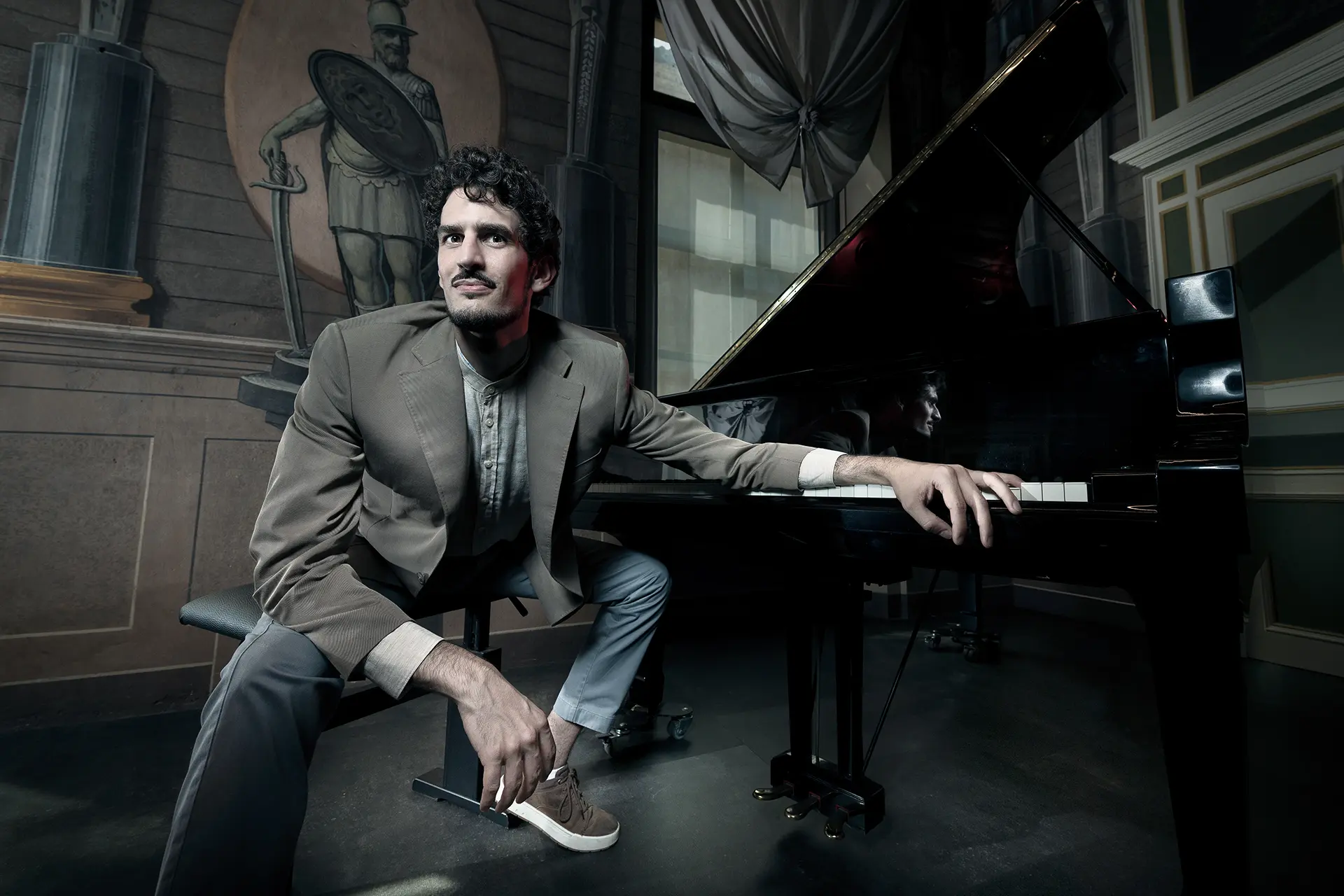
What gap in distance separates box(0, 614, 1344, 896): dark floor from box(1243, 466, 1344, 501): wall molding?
28.0 inches

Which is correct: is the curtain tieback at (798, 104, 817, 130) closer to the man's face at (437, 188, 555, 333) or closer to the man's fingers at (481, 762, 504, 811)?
the man's face at (437, 188, 555, 333)

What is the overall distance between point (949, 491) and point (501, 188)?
3.02 feet

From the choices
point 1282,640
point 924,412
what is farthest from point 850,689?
point 1282,640

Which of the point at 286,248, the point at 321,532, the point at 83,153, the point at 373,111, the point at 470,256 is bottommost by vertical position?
the point at 321,532

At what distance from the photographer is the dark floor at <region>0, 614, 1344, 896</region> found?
46.5 inches

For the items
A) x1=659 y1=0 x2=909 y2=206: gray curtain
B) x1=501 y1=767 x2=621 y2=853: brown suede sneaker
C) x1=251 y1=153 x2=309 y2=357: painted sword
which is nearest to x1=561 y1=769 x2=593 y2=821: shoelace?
x1=501 y1=767 x2=621 y2=853: brown suede sneaker

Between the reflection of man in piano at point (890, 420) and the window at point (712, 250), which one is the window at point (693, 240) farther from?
the reflection of man in piano at point (890, 420)

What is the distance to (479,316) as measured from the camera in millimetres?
1083

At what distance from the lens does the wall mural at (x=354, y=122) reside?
2.30 metres

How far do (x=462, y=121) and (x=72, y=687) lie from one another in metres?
2.49

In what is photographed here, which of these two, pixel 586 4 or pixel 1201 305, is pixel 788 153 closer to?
pixel 586 4

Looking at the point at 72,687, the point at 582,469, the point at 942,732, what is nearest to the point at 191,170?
the point at 72,687

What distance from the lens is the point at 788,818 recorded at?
4.59 feet

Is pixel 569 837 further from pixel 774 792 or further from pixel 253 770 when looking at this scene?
pixel 253 770
